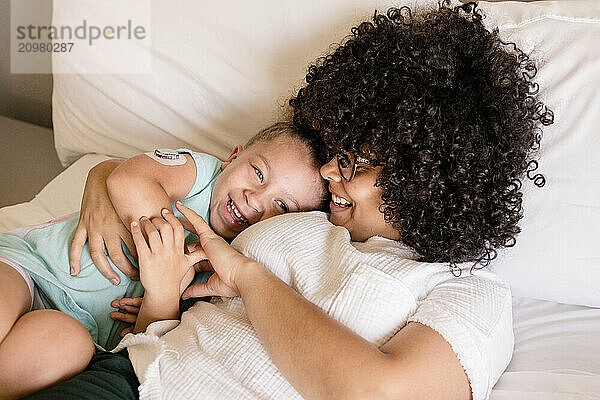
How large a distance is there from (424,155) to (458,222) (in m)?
0.12

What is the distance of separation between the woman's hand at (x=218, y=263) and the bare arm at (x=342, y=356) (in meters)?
0.06

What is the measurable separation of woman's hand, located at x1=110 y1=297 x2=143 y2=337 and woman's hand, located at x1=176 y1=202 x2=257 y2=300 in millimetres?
101

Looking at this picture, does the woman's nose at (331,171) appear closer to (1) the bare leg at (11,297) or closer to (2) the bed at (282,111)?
(2) the bed at (282,111)

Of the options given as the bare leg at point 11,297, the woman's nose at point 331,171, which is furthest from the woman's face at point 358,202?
the bare leg at point 11,297

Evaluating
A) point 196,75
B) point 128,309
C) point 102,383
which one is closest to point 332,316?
point 102,383

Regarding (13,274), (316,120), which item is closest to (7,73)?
(13,274)

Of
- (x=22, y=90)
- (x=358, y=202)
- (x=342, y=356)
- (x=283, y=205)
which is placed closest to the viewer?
(x=342, y=356)

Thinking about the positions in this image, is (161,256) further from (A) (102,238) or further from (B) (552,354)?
(B) (552,354)

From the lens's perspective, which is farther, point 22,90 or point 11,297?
point 22,90

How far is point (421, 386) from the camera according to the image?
0.75 metres

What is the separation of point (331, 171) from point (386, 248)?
6.2 inches

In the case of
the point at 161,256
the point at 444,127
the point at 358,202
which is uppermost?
the point at 444,127

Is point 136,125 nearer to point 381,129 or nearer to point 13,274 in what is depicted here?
point 13,274

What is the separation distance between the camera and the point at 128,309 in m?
1.08
